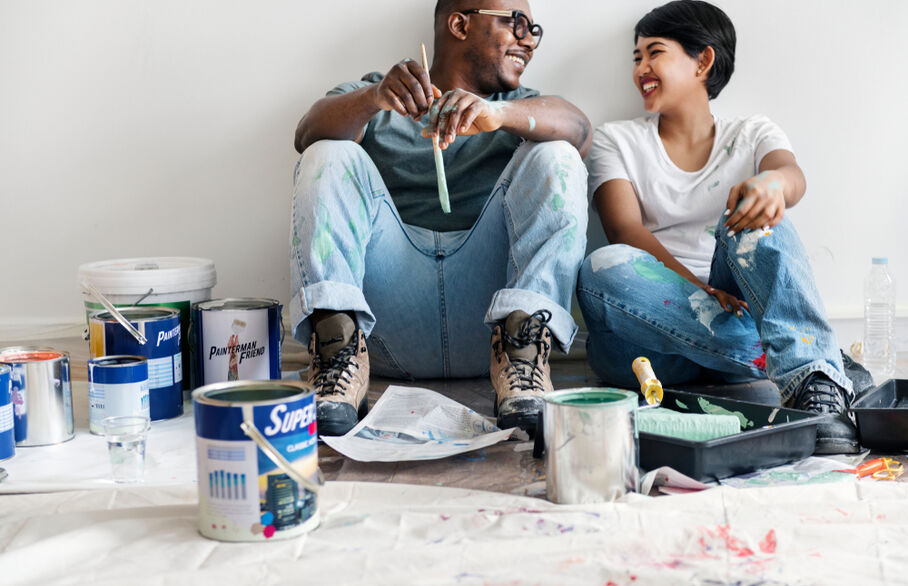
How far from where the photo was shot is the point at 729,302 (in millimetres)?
1578

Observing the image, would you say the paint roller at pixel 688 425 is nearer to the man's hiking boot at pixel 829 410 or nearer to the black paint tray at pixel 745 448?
the black paint tray at pixel 745 448

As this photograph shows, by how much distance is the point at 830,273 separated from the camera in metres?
2.11

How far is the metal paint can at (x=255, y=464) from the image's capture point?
2.72 ft

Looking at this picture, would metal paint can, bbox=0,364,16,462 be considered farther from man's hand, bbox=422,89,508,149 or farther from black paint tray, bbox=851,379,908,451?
black paint tray, bbox=851,379,908,451

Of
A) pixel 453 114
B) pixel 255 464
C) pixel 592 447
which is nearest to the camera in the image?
pixel 255 464

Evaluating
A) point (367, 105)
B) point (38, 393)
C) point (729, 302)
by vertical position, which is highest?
point (367, 105)

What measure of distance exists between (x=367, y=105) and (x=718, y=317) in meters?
0.78

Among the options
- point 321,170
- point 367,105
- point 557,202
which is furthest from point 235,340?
point 557,202

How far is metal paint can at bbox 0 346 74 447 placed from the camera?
1312 millimetres

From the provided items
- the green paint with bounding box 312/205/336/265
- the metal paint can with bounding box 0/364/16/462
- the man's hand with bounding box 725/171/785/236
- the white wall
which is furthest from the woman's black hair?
→ the metal paint can with bounding box 0/364/16/462

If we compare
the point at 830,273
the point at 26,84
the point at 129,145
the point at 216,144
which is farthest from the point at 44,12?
the point at 830,273

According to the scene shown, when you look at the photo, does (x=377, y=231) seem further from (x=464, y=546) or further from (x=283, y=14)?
(x=464, y=546)

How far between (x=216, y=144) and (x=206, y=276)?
1.57ft

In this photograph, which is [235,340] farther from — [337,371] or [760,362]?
[760,362]
